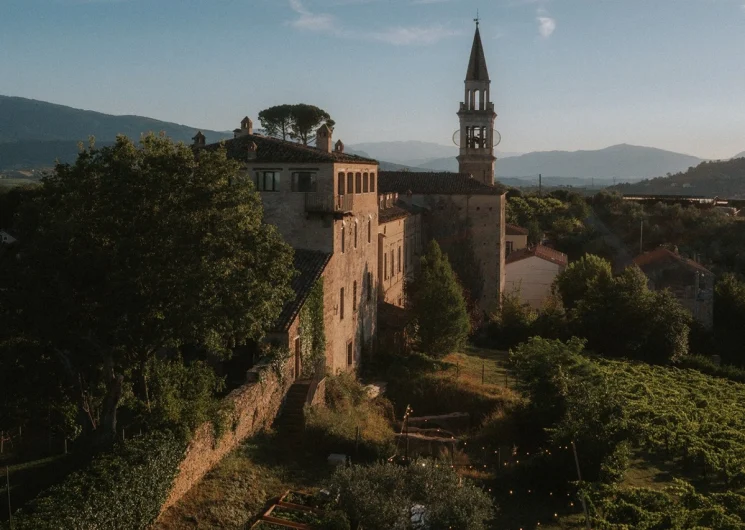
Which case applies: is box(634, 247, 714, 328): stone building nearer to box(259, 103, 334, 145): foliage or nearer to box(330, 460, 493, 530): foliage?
box(259, 103, 334, 145): foliage

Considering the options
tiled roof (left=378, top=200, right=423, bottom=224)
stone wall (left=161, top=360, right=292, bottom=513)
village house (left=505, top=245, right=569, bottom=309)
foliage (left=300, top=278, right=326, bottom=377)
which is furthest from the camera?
village house (left=505, top=245, right=569, bottom=309)

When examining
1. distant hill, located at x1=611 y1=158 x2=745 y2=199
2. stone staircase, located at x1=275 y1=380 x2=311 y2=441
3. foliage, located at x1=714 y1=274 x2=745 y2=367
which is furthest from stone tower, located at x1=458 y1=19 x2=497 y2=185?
distant hill, located at x1=611 y1=158 x2=745 y2=199

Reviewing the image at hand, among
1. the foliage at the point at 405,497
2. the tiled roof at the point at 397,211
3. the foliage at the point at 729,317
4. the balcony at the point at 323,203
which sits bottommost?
the foliage at the point at 729,317

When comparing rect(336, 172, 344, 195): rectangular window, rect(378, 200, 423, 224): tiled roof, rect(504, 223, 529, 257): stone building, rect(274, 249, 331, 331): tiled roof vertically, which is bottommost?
rect(504, 223, 529, 257): stone building

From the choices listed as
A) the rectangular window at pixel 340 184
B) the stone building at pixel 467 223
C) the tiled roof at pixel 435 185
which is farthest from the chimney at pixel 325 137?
the stone building at pixel 467 223

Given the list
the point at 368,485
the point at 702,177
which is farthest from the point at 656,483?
the point at 702,177

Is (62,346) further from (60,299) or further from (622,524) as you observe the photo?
(622,524)

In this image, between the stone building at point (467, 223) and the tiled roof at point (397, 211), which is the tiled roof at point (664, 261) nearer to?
the stone building at point (467, 223)
